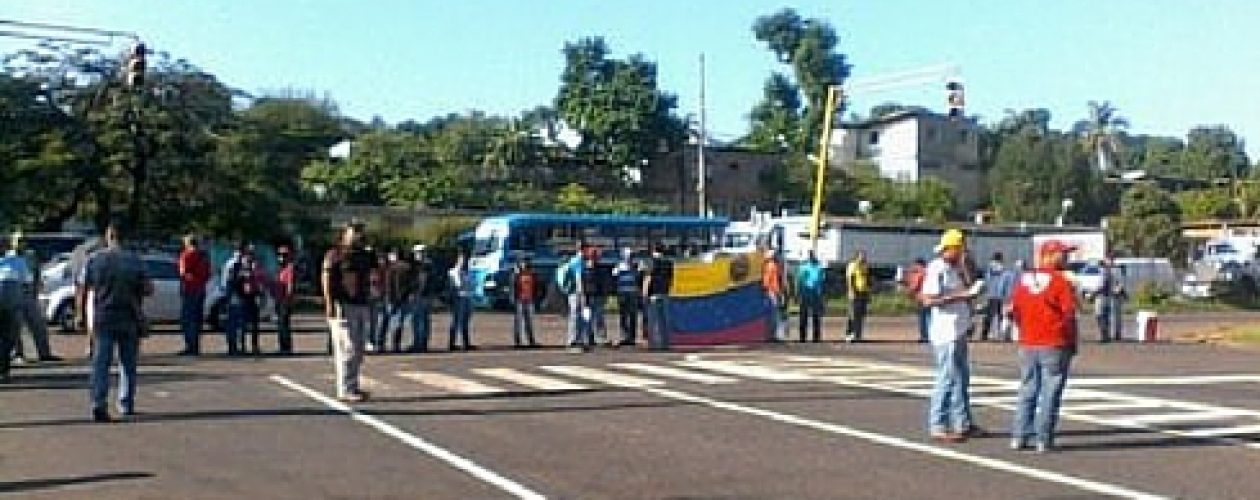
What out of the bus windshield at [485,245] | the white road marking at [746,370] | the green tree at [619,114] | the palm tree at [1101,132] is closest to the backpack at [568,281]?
the white road marking at [746,370]

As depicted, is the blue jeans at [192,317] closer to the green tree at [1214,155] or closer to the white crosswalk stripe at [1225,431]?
the white crosswalk stripe at [1225,431]

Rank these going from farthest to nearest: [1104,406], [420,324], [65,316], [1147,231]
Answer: [1147,231], [65,316], [420,324], [1104,406]

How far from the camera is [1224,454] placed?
1316cm

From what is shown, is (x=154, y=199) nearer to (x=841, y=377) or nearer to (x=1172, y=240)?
(x=841, y=377)

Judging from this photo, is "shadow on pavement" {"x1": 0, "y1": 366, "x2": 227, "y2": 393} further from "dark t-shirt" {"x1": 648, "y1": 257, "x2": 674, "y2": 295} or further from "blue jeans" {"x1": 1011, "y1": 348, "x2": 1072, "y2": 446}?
"blue jeans" {"x1": 1011, "y1": 348, "x2": 1072, "y2": 446}

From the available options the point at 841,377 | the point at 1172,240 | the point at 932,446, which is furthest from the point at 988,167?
the point at 932,446

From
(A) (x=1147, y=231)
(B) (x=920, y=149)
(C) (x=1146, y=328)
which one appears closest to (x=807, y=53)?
(B) (x=920, y=149)

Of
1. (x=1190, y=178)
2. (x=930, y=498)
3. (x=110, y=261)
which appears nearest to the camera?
(x=930, y=498)

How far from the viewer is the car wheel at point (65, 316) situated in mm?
31266

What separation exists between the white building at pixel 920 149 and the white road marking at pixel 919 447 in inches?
3471

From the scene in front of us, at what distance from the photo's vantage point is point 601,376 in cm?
1984

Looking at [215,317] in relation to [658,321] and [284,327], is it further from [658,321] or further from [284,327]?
[658,321]

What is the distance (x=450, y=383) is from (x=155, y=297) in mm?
15514

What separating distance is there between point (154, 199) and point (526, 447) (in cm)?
4009
